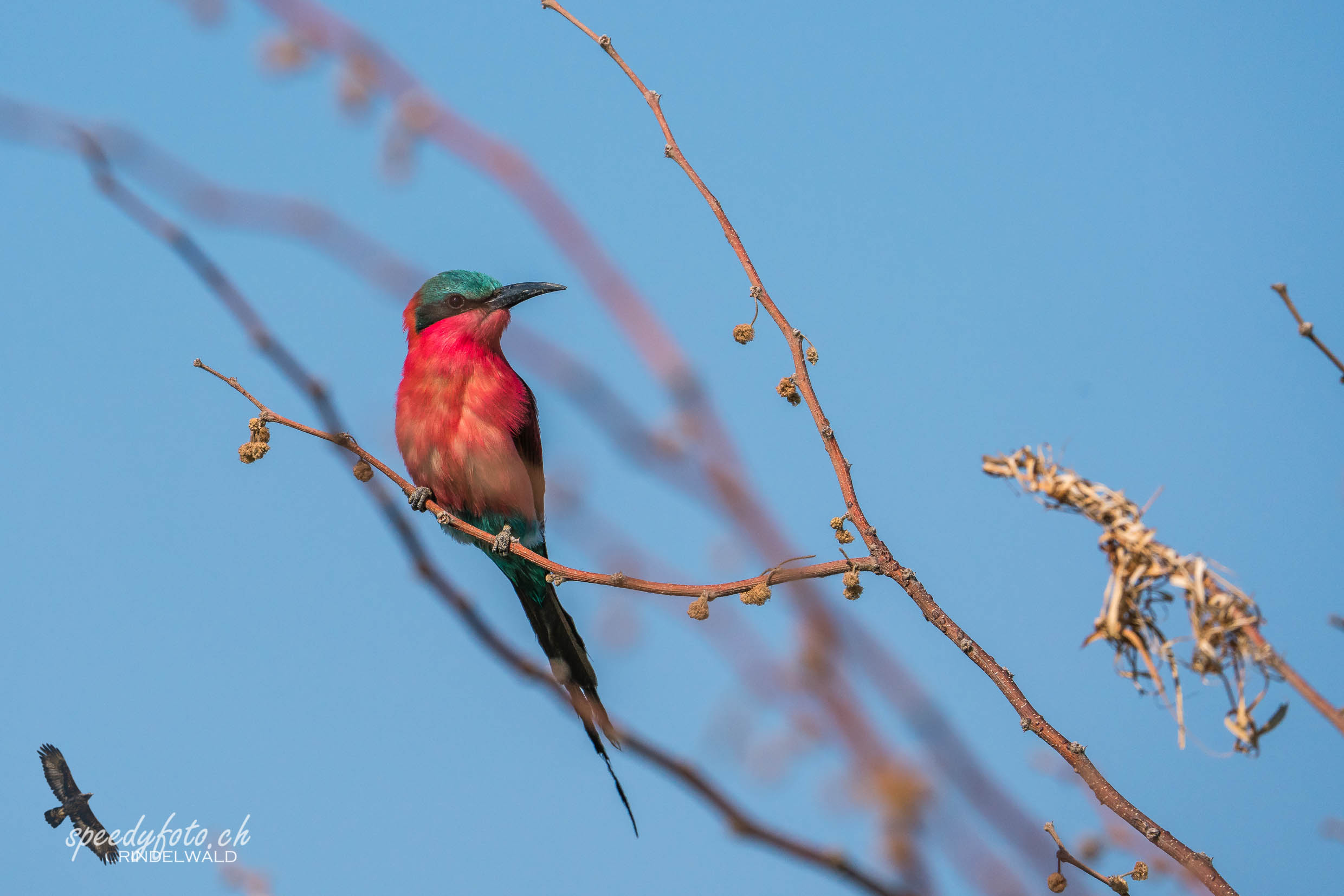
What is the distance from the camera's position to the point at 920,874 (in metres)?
1.71

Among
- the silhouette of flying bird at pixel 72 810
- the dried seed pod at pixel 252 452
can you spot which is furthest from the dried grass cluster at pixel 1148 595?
the silhouette of flying bird at pixel 72 810

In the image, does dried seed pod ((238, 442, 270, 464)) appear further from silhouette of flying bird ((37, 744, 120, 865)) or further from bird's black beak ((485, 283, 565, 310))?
bird's black beak ((485, 283, 565, 310))

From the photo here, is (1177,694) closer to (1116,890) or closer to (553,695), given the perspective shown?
(1116,890)

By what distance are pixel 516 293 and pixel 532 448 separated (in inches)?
31.4

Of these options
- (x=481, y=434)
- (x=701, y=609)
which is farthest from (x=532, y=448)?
(x=701, y=609)

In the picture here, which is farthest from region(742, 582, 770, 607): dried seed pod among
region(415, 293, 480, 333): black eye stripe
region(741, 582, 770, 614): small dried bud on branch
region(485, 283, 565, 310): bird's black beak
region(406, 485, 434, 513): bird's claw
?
region(415, 293, 480, 333): black eye stripe

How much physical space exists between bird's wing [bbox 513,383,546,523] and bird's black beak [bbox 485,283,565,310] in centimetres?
46

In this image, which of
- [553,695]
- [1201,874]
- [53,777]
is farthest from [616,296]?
[53,777]

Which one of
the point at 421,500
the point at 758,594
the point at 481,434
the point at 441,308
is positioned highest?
the point at 441,308

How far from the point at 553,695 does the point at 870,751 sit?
28.3 inches

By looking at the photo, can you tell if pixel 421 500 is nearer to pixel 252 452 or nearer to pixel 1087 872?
pixel 252 452

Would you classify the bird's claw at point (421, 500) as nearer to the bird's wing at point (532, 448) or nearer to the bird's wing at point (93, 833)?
the bird's wing at point (532, 448)

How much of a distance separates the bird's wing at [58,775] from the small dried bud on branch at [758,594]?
256cm

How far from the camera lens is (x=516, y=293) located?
5.18 meters
